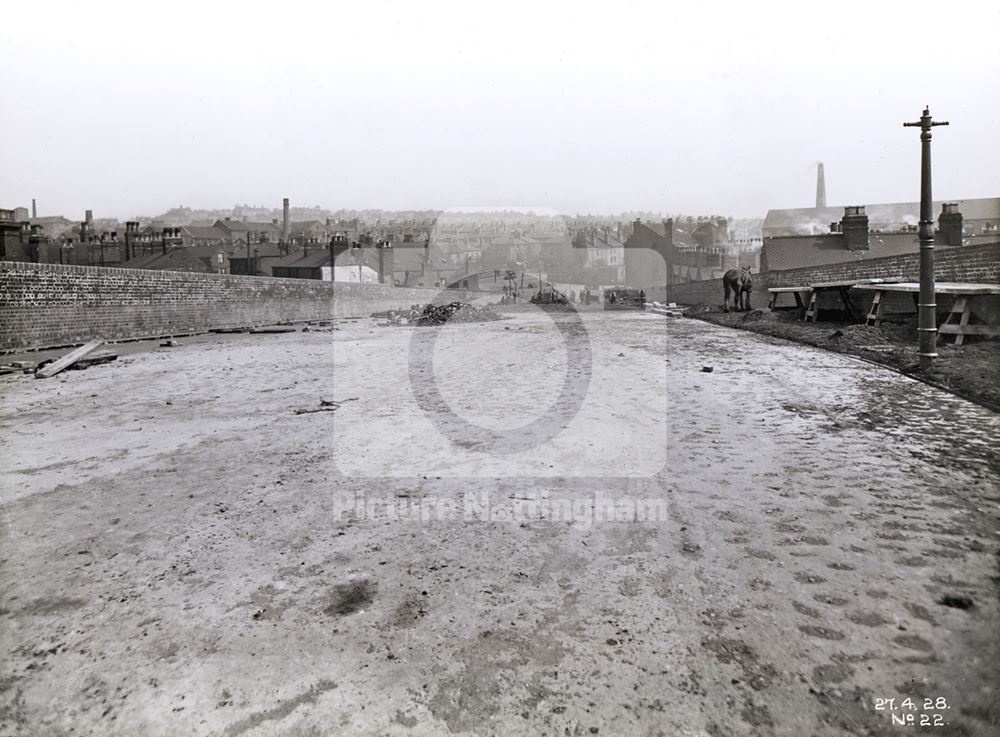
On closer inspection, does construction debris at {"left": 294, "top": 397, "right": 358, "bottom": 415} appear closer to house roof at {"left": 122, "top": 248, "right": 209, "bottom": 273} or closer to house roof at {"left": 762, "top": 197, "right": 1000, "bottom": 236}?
house roof at {"left": 122, "top": 248, "right": 209, "bottom": 273}

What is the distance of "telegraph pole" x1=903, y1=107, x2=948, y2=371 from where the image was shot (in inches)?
324

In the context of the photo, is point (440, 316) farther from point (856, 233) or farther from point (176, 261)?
point (176, 261)

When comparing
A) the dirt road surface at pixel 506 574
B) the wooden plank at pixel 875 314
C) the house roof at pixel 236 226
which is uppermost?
the house roof at pixel 236 226

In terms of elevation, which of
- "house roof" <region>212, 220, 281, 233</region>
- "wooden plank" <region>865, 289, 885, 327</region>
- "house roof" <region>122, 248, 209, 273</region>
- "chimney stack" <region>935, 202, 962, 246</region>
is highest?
"house roof" <region>212, 220, 281, 233</region>

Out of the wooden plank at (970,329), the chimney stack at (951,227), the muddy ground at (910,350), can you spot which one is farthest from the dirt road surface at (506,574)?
the chimney stack at (951,227)

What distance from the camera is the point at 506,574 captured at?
9.14 feet

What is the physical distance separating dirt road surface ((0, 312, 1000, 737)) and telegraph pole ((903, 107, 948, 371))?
2641 mm

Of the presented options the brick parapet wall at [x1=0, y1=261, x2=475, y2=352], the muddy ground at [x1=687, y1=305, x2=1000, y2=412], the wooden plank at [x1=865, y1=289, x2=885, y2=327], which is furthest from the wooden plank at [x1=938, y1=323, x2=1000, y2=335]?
the brick parapet wall at [x1=0, y1=261, x2=475, y2=352]

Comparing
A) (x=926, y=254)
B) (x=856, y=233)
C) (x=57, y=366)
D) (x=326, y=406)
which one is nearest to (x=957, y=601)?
(x=326, y=406)

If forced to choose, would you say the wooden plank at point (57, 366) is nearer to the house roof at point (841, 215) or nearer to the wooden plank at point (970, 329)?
the wooden plank at point (970, 329)

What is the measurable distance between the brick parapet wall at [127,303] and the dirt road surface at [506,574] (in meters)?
10.7

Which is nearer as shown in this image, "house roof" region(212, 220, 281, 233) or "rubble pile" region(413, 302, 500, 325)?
"rubble pile" region(413, 302, 500, 325)

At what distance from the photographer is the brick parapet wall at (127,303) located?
561 inches

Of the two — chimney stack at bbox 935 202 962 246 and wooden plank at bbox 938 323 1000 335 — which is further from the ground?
chimney stack at bbox 935 202 962 246
